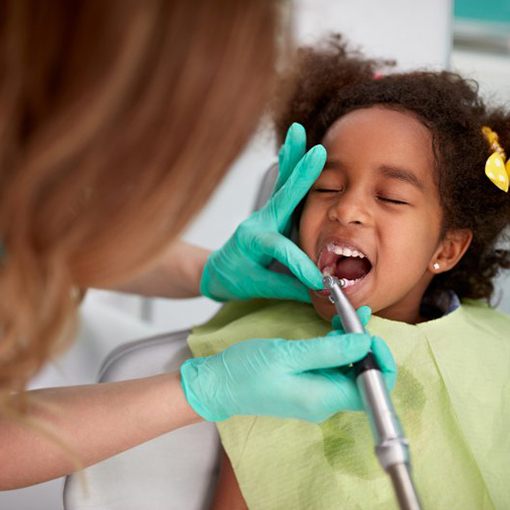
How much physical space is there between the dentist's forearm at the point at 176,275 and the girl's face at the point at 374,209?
38 centimetres

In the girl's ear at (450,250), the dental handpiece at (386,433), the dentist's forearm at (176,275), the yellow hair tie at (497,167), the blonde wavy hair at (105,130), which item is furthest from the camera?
the dentist's forearm at (176,275)

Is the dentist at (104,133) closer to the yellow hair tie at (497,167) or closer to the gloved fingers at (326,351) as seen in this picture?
the gloved fingers at (326,351)

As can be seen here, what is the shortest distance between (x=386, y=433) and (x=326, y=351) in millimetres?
185

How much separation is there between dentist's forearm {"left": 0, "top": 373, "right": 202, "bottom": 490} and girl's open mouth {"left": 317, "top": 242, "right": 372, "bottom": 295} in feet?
1.08

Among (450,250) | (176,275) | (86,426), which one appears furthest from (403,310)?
(86,426)

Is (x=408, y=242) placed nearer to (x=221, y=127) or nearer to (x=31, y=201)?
(x=221, y=127)

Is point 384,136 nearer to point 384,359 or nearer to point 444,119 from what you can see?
point 444,119

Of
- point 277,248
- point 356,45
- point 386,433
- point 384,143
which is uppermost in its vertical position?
point 356,45

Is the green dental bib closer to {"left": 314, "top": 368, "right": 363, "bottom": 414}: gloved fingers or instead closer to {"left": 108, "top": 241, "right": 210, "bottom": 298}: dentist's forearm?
{"left": 314, "top": 368, "right": 363, "bottom": 414}: gloved fingers

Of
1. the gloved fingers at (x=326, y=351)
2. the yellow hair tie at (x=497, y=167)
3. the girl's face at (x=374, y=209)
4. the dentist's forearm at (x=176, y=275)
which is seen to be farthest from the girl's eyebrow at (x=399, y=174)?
the dentist's forearm at (x=176, y=275)

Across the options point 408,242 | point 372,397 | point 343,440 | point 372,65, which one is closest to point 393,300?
point 408,242

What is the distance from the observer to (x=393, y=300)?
1252 millimetres

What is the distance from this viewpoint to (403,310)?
1.35m

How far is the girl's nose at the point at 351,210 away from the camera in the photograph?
1.16 metres
